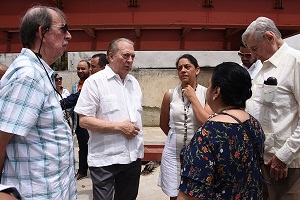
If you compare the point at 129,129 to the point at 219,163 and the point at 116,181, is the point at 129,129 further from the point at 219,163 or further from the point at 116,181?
the point at 219,163

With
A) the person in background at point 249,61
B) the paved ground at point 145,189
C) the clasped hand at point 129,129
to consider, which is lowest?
the paved ground at point 145,189

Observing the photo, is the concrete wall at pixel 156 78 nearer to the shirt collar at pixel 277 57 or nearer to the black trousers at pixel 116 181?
the black trousers at pixel 116 181

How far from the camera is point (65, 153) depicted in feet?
5.34

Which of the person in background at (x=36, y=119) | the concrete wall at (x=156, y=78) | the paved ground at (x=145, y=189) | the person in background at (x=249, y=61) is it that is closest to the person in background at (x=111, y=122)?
the person in background at (x=36, y=119)

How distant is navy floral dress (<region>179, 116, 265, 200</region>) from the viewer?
1.38 meters

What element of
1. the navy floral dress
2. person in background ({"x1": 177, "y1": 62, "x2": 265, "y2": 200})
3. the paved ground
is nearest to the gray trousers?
person in background ({"x1": 177, "y1": 62, "x2": 265, "y2": 200})

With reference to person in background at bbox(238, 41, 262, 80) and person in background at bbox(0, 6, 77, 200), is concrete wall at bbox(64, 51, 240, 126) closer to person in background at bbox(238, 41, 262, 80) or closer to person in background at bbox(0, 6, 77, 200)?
person in background at bbox(238, 41, 262, 80)

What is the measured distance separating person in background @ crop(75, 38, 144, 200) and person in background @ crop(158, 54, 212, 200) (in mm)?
287

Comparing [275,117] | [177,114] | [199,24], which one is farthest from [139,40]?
[275,117]

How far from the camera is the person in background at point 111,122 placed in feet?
7.80

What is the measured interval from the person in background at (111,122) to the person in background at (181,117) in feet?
0.94

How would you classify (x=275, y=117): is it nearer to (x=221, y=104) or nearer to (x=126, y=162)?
(x=221, y=104)

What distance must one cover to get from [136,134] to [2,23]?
2.68 meters

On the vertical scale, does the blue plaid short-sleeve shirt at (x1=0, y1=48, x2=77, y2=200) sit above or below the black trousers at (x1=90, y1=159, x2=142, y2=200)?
above
